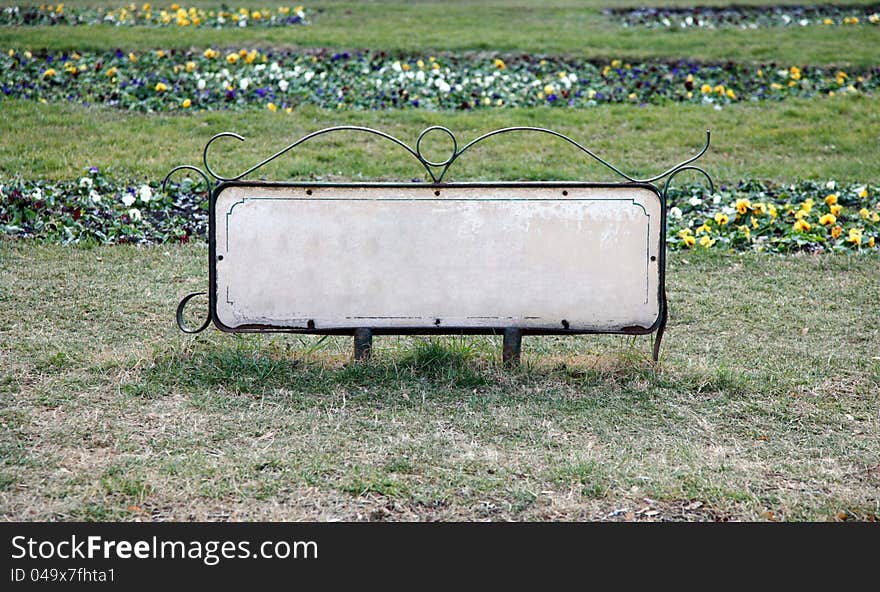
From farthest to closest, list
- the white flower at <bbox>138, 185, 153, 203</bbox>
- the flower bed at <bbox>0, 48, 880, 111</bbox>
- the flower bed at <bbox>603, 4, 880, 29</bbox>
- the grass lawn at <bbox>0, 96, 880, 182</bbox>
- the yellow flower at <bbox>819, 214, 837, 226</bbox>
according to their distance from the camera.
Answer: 1. the flower bed at <bbox>603, 4, 880, 29</bbox>
2. the flower bed at <bbox>0, 48, 880, 111</bbox>
3. the grass lawn at <bbox>0, 96, 880, 182</bbox>
4. the white flower at <bbox>138, 185, 153, 203</bbox>
5. the yellow flower at <bbox>819, 214, 837, 226</bbox>

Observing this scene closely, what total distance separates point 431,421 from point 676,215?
12.5ft

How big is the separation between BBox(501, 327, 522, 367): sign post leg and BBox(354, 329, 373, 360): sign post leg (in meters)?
0.56

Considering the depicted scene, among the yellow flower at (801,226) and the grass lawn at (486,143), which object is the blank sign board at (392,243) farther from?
the grass lawn at (486,143)

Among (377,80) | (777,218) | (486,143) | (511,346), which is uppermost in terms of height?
(377,80)

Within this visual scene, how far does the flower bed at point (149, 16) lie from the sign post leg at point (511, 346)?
981 centimetres

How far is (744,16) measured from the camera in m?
14.8

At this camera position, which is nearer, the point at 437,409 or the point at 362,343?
the point at 437,409

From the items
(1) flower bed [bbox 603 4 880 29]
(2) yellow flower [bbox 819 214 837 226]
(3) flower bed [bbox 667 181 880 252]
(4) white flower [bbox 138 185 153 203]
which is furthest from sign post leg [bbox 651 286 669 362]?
(1) flower bed [bbox 603 4 880 29]

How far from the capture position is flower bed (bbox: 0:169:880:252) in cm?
666

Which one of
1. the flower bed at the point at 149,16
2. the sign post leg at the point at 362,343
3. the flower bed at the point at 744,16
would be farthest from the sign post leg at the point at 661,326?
the flower bed at the point at 744,16

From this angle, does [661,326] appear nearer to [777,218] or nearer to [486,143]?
[777,218]

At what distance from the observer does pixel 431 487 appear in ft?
10.8

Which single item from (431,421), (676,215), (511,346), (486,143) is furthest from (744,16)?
(431,421)

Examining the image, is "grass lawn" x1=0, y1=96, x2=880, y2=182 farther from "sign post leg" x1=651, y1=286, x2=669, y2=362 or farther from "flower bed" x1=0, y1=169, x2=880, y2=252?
"sign post leg" x1=651, y1=286, x2=669, y2=362
